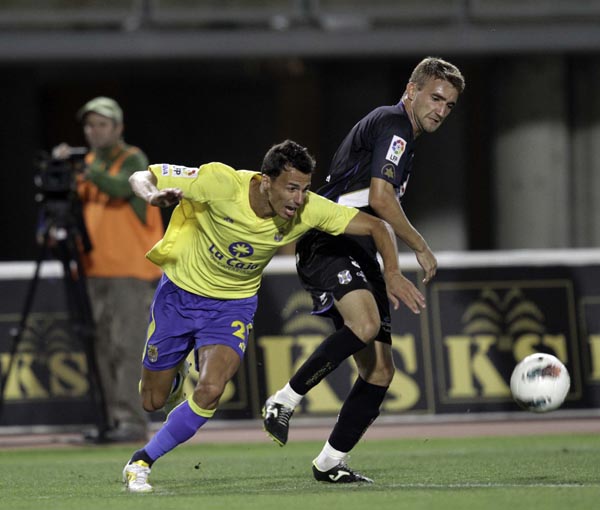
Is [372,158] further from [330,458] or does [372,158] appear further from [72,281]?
[72,281]

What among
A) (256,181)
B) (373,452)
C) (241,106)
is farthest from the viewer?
(241,106)

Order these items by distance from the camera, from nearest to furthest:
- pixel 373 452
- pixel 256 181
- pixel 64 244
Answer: pixel 256 181, pixel 373 452, pixel 64 244

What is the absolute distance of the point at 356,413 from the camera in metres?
7.90

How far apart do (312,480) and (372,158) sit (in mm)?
1906

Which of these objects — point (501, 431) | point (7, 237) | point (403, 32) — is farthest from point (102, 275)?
point (7, 237)

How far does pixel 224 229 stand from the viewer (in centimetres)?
770

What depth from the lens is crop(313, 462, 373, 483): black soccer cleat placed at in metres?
7.90

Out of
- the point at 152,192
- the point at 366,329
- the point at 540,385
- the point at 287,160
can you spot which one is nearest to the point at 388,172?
the point at 287,160

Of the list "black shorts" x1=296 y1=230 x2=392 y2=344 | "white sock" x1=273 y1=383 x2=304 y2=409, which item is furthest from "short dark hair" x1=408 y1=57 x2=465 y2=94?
"white sock" x1=273 y1=383 x2=304 y2=409

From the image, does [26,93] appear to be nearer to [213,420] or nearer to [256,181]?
[213,420]

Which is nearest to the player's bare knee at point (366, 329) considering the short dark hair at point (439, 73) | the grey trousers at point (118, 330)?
the short dark hair at point (439, 73)

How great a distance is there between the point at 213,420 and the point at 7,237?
8611mm

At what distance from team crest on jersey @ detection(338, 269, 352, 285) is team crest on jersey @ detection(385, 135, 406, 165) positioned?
664 millimetres

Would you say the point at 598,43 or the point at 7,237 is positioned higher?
the point at 598,43
